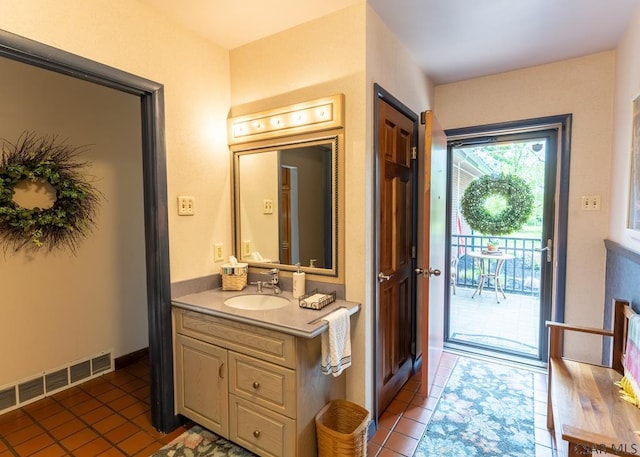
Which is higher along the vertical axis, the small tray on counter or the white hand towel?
the small tray on counter

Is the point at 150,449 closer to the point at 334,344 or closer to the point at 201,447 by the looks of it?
the point at 201,447

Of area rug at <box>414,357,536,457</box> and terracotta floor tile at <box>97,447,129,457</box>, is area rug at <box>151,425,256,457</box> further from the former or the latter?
area rug at <box>414,357,536,457</box>

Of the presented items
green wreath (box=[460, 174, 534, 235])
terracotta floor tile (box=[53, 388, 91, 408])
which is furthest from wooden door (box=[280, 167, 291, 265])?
green wreath (box=[460, 174, 534, 235])

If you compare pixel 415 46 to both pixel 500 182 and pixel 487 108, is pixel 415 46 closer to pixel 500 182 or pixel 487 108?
pixel 487 108

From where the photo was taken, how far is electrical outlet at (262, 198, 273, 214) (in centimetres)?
221

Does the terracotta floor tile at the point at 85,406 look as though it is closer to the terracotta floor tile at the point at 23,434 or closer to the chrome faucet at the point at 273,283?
the terracotta floor tile at the point at 23,434

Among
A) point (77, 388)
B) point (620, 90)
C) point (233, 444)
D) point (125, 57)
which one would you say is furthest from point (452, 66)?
point (77, 388)

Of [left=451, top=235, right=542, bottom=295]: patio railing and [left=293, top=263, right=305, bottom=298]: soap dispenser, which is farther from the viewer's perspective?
[left=451, top=235, right=542, bottom=295]: patio railing

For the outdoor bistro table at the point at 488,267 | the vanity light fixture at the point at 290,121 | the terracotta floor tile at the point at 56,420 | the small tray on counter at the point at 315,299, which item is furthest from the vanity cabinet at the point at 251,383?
the outdoor bistro table at the point at 488,267

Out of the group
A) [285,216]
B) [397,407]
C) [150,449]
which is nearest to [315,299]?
A: [285,216]

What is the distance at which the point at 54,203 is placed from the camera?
2.29m

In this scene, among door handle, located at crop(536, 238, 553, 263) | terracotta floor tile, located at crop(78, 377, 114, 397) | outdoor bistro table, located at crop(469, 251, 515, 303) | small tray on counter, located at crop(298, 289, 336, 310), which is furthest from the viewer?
outdoor bistro table, located at crop(469, 251, 515, 303)

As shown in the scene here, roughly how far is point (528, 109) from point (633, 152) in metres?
0.94

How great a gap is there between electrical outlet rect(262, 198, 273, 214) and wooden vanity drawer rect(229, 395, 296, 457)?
3.60ft
